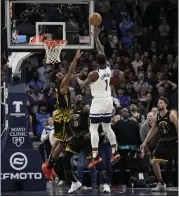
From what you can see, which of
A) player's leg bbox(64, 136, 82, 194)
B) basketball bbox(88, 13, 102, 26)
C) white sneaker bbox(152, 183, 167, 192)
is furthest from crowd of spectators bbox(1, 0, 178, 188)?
basketball bbox(88, 13, 102, 26)

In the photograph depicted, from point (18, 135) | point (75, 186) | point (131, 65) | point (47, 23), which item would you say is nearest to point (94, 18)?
point (47, 23)

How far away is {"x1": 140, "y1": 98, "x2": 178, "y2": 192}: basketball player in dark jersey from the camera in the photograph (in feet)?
56.1

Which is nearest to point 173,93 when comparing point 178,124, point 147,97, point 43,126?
point 147,97

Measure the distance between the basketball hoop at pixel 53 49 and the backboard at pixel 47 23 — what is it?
5.1 inches

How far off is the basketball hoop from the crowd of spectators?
8.91 ft

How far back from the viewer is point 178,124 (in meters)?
17.0

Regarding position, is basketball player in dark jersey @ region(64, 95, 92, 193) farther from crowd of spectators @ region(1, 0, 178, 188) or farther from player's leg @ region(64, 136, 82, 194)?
crowd of spectators @ region(1, 0, 178, 188)

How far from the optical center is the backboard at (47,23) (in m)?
16.6

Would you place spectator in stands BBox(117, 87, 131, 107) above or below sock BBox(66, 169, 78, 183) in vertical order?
above

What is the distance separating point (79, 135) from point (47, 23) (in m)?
2.41

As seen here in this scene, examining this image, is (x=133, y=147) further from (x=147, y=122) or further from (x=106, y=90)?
(x=106, y=90)

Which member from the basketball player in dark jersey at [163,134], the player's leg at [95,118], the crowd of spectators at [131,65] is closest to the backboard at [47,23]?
the player's leg at [95,118]

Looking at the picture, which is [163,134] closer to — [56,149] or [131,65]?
[56,149]

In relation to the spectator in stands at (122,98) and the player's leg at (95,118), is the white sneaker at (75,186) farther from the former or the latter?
the spectator in stands at (122,98)
